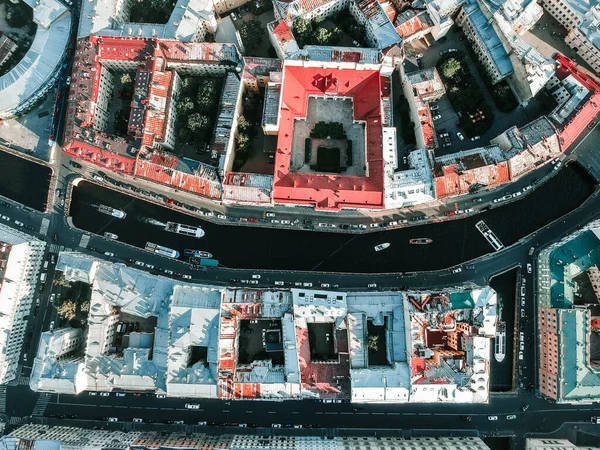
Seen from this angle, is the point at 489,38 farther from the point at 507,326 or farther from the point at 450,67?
the point at 507,326

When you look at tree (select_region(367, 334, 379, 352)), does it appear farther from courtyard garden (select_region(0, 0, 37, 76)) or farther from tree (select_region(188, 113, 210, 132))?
courtyard garden (select_region(0, 0, 37, 76))

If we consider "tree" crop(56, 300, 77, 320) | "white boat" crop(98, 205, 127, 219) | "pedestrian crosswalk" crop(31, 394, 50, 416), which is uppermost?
"white boat" crop(98, 205, 127, 219)

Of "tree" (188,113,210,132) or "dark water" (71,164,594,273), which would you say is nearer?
"tree" (188,113,210,132)

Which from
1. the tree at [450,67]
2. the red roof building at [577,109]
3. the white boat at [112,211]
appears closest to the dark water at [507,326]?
the red roof building at [577,109]

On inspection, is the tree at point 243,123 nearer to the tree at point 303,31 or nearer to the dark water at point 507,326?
the tree at point 303,31

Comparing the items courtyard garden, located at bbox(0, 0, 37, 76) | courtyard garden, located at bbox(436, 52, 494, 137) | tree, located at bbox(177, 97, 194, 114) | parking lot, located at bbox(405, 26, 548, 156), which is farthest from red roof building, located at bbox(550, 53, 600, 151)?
courtyard garden, located at bbox(0, 0, 37, 76)

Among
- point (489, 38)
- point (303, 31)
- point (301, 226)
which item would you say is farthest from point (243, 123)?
point (489, 38)

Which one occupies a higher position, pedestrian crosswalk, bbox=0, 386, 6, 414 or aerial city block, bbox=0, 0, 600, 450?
aerial city block, bbox=0, 0, 600, 450
